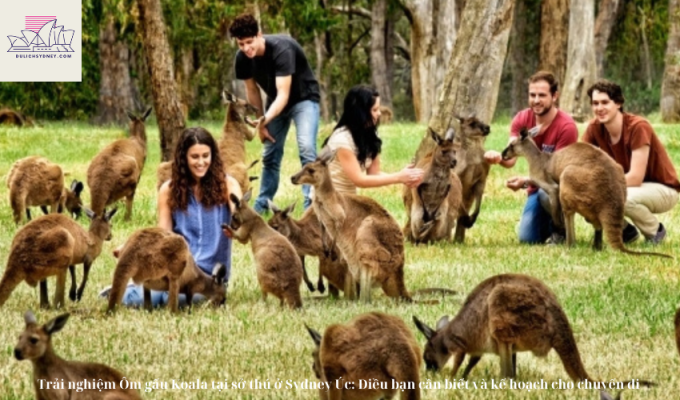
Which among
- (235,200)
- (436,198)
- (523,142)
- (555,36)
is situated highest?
(555,36)

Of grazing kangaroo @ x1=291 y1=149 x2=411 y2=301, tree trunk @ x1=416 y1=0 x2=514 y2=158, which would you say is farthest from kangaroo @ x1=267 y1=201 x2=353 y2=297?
tree trunk @ x1=416 y1=0 x2=514 y2=158

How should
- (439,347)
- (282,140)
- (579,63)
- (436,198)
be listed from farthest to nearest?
(579,63)
(282,140)
(436,198)
(439,347)

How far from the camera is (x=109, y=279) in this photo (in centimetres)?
970

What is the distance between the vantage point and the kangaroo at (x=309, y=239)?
8.88 m

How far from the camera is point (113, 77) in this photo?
3059cm

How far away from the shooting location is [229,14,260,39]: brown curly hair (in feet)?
40.4

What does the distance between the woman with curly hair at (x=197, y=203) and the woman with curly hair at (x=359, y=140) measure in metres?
1.35

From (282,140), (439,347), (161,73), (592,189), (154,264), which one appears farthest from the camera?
(161,73)

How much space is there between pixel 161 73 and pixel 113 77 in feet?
52.0

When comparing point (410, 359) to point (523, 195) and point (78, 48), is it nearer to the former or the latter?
point (523, 195)

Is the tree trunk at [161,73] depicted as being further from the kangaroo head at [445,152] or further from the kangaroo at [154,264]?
the kangaroo at [154,264]

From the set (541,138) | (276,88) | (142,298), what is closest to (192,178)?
(142,298)

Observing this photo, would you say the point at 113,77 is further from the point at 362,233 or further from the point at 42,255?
the point at 42,255

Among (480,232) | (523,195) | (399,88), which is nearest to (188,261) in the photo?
(480,232)
